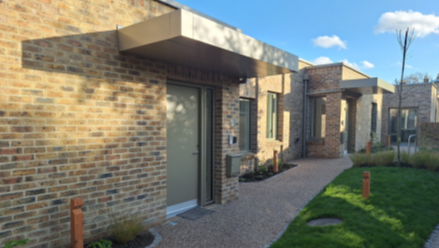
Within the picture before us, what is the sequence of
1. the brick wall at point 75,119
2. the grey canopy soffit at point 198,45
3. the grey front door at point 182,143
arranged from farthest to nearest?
the grey front door at point 182,143, the grey canopy soffit at point 198,45, the brick wall at point 75,119

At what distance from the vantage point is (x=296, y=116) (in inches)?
471

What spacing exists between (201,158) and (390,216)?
3415 mm

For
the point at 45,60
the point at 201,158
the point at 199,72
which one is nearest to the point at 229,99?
the point at 199,72


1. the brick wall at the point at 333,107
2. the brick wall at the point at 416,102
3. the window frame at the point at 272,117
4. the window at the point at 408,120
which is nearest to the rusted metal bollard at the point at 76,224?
the window frame at the point at 272,117

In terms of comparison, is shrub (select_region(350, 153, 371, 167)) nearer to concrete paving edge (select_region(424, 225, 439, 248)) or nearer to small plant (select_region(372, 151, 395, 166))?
small plant (select_region(372, 151, 395, 166))

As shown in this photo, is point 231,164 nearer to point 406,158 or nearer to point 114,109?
point 114,109

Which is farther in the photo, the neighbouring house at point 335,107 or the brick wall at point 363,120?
the brick wall at point 363,120

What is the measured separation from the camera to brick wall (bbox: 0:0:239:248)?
293cm

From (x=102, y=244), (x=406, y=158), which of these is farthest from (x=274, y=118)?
(x=102, y=244)

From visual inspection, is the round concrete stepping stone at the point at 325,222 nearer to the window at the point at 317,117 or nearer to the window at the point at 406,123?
the window at the point at 317,117

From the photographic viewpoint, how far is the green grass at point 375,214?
3764mm

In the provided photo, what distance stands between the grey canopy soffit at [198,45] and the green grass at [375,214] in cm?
270

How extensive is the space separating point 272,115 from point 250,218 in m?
6.28

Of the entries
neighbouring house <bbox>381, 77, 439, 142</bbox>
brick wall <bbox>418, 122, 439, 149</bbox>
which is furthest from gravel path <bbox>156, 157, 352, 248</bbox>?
neighbouring house <bbox>381, 77, 439, 142</bbox>
